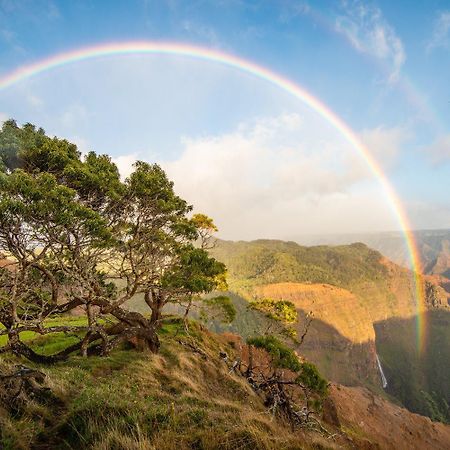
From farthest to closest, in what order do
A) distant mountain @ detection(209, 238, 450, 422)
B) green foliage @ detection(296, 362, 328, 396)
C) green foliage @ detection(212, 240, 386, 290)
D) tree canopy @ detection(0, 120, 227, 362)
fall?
green foliage @ detection(212, 240, 386, 290) < distant mountain @ detection(209, 238, 450, 422) < green foliage @ detection(296, 362, 328, 396) < tree canopy @ detection(0, 120, 227, 362)

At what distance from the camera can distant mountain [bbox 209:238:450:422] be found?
123625 millimetres

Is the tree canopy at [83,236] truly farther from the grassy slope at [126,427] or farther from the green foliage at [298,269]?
the green foliage at [298,269]

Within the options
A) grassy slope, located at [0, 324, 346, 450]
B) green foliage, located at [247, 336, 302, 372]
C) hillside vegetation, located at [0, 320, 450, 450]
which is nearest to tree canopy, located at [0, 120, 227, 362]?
hillside vegetation, located at [0, 320, 450, 450]

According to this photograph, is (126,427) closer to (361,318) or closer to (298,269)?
(361,318)

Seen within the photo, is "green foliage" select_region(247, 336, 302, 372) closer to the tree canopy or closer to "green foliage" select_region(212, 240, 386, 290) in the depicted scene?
the tree canopy

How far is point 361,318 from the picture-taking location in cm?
14475

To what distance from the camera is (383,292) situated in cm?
18662

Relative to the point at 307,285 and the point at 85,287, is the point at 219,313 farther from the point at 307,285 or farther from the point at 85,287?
the point at 307,285

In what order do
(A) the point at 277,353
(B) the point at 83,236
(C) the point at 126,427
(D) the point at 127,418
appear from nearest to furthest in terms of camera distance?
1. (C) the point at 126,427
2. (D) the point at 127,418
3. (B) the point at 83,236
4. (A) the point at 277,353

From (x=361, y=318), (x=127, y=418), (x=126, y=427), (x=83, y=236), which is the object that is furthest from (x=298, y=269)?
(x=126, y=427)

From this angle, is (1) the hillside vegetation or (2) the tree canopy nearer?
(1) the hillside vegetation

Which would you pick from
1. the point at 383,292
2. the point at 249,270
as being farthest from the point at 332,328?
the point at 383,292

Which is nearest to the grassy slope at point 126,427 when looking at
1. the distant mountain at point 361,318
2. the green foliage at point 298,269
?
the distant mountain at point 361,318

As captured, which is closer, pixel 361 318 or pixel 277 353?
pixel 277 353
